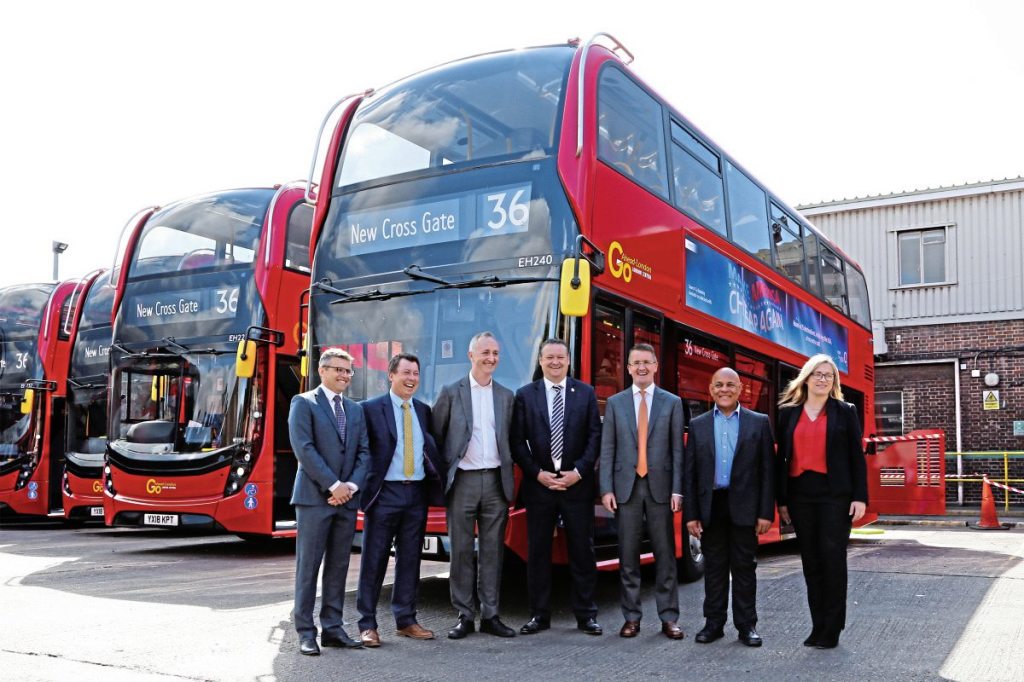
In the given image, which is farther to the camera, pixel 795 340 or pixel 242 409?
pixel 795 340

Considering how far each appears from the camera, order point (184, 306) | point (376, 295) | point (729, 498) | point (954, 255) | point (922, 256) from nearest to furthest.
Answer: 1. point (729, 498)
2. point (376, 295)
3. point (184, 306)
4. point (954, 255)
5. point (922, 256)

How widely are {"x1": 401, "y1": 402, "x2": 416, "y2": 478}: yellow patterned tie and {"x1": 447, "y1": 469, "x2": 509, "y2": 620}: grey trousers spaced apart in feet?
1.14

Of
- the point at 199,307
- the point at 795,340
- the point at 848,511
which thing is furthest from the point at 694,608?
the point at 199,307

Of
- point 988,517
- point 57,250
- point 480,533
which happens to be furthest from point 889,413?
point 57,250

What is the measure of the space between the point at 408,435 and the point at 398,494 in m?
0.37

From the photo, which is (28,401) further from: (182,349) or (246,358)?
(246,358)

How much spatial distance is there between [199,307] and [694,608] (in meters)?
6.59

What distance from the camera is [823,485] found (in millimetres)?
5898

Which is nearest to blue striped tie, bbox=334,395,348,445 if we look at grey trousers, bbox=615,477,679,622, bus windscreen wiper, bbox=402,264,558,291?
bus windscreen wiper, bbox=402,264,558,291

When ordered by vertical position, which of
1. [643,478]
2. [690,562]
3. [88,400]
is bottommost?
[690,562]

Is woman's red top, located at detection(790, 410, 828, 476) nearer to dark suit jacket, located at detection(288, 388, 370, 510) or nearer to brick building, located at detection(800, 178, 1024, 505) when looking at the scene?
dark suit jacket, located at detection(288, 388, 370, 510)

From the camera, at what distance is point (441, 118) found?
25.9 feet

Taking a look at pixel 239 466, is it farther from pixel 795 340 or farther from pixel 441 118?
pixel 795 340

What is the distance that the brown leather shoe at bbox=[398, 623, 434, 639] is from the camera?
5.99 meters
